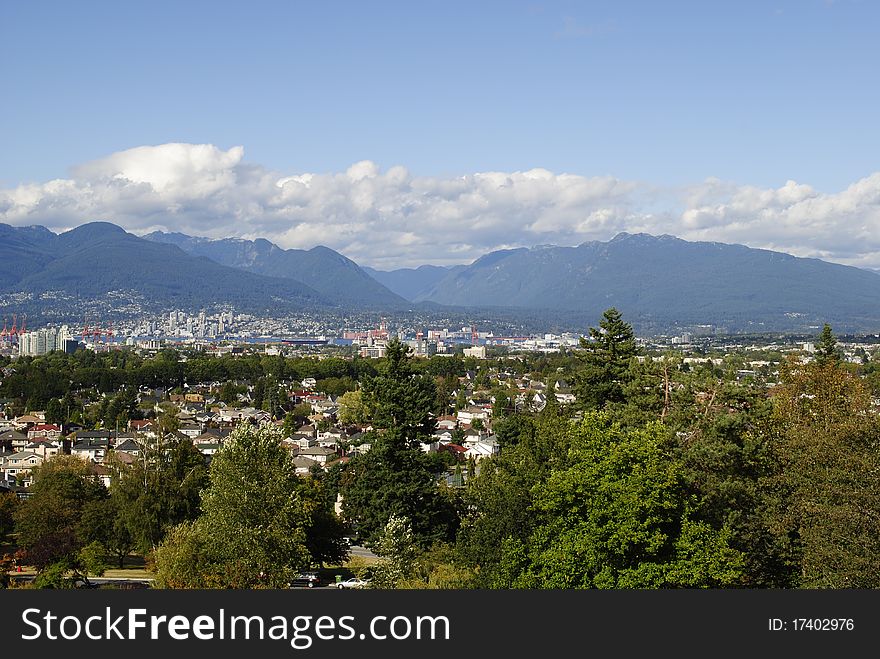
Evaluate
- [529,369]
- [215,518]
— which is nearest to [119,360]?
[529,369]

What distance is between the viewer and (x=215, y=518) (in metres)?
12.5

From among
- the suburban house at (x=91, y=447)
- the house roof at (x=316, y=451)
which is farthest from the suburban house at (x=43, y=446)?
the house roof at (x=316, y=451)

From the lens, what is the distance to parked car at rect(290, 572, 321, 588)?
16.7 meters

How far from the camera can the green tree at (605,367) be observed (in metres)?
16.8

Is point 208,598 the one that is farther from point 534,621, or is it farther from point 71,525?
point 71,525

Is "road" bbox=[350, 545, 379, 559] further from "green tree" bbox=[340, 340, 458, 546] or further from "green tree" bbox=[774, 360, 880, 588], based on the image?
"green tree" bbox=[774, 360, 880, 588]

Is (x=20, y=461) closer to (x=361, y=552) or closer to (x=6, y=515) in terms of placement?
(x=6, y=515)

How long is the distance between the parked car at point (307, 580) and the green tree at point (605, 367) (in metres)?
6.29

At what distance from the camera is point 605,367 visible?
17031 mm

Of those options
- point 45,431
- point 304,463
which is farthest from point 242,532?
point 45,431

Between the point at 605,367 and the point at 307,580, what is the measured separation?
7.20 m

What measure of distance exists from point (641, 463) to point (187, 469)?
11222 mm

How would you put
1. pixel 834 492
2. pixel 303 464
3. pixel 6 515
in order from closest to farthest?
pixel 834 492 < pixel 6 515 < pixel 303 464

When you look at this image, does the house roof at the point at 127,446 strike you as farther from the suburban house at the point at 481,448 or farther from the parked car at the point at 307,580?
the parked car at the point at 307,580
